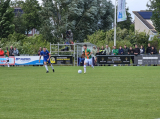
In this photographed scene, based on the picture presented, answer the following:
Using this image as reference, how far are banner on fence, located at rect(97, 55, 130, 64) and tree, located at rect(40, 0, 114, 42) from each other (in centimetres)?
2089

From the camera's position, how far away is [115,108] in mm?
8328

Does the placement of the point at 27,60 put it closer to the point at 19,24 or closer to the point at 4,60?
the point at 4,60

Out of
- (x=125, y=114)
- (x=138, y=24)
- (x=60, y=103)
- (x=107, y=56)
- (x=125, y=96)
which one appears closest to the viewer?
(x=125, y=114)

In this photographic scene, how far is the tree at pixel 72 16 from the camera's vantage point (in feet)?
181

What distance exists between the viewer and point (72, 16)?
183 feet

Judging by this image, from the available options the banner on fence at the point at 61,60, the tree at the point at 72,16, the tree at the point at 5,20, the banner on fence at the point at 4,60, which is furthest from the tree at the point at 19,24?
the banner on fence at the point at 61,60

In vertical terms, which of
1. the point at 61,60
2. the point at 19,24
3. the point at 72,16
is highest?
the point at 19,24

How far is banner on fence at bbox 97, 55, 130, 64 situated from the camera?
113 ft

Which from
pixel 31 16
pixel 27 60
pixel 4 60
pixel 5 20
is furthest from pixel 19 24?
pixel 4 60

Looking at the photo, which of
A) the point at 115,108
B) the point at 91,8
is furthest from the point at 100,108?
the point at 91,8

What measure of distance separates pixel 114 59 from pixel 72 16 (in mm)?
22685

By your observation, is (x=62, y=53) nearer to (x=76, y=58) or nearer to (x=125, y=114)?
(x=76, y=58)

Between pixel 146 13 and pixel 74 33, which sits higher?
pixel 146 13

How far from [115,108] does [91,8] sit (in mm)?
48193
